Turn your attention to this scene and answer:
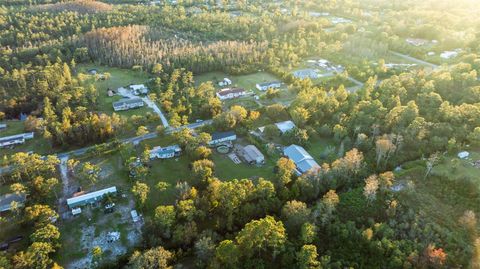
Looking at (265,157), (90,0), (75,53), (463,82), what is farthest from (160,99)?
(90,0)

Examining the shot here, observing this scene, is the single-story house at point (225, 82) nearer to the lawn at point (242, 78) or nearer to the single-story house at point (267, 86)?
the lawn at point (242, 78)

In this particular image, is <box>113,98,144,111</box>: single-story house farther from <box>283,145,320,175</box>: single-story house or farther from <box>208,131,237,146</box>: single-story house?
<box>283,145,320,175</box>: single-story house

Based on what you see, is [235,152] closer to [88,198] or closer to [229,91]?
[229,91]

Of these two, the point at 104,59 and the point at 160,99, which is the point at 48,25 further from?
the point at 160,99

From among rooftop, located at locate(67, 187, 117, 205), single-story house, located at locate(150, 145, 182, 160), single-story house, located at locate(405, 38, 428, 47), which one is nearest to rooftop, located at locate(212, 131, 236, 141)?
single-story house, located at locate(150, 145, 182, 160)

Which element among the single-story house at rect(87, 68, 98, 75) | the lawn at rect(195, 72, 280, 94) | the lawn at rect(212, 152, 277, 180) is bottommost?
the lawn at rect(212, 152, 277, 180)

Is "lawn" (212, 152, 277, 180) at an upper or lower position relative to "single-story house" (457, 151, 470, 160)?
lower
